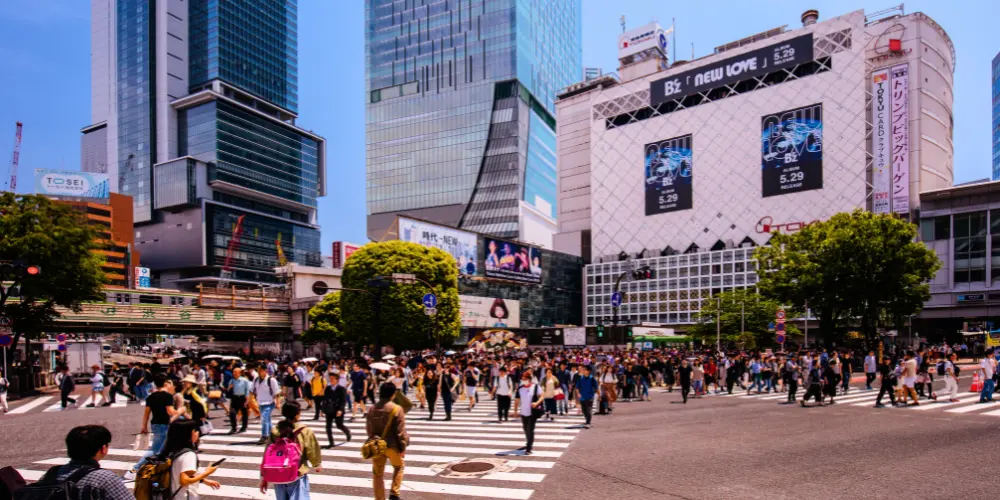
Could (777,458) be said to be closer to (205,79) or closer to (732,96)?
(732,96)

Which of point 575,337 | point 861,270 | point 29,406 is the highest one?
point 861,270

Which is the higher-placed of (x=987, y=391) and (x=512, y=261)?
(x=512, y=261)

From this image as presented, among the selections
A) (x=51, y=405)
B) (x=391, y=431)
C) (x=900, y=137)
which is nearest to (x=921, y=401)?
(x=391, y=431)

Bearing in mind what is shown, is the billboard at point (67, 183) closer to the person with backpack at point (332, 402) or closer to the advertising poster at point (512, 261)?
the advertising poster at point (512, 261)

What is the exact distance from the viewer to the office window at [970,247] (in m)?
56.5

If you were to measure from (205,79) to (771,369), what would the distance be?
148 metres

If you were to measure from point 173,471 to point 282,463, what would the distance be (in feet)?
3.70

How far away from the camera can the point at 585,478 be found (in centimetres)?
971

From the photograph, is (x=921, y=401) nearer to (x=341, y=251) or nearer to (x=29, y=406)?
(x=29, y=406)

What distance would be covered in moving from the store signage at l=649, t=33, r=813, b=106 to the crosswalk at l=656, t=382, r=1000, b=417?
5721 cm

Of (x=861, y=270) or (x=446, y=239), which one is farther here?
(x=446, y=239)

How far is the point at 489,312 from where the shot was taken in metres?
66.1

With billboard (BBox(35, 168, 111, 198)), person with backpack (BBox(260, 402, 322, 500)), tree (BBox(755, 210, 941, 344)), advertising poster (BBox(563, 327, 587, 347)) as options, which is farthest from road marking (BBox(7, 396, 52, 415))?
billboard (BBox(35, 168, 111, 198))

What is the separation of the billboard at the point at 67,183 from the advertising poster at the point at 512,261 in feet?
314
